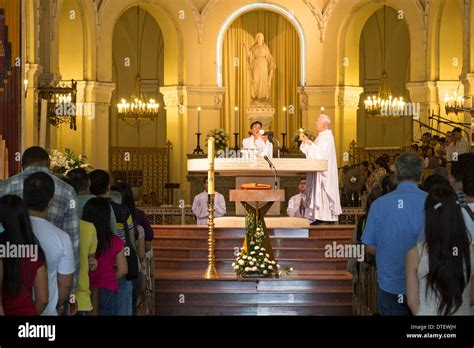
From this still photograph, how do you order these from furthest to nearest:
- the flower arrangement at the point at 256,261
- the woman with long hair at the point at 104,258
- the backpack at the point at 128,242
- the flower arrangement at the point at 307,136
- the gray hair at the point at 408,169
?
the flower arrangement at the point at 307,136 < the flower arrangement at the point at 256,261 < the backpack at the point at 128,242 < the woman with long hair at the point at 104,258 < the gray hair at the point at 408,169

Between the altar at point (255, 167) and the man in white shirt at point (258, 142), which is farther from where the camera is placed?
the man in white shirt at point (258, 142)

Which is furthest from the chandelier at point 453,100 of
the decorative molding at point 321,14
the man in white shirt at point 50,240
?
the man in white shirt at point 50,240

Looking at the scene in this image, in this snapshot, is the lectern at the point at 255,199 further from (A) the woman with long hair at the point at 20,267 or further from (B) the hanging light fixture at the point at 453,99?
(B) the hanging light fixture at the point at 453,99

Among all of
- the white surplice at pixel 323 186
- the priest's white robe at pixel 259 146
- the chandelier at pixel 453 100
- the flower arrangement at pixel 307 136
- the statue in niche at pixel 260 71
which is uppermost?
the statue in niche at pixel 260 71

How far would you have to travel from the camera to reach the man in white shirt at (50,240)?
7.40 m

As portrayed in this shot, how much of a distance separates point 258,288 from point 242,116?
1263cm

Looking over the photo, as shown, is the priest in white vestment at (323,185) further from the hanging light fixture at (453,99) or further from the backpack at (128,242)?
the backpack at (128,242)

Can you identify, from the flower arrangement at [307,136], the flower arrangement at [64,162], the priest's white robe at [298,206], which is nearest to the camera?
the flower arrangement at [64,162]

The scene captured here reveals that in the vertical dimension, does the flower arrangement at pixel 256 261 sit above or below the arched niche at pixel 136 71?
below

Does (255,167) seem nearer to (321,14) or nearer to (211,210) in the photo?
(211,210)

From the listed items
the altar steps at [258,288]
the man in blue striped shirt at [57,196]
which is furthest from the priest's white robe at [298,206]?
the man in blue striped shirt at [57,196]

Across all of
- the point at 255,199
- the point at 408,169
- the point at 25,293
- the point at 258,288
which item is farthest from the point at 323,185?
the point at 25,293

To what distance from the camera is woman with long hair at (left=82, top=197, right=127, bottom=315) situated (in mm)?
9395

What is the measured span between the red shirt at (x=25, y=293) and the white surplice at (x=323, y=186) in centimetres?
1244
